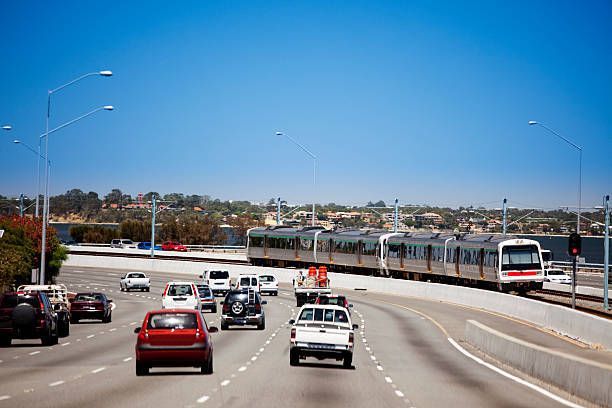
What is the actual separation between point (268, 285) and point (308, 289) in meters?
12.0

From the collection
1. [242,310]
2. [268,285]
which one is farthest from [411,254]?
[242,310]

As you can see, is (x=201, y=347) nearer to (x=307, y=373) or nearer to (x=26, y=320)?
(x=307, y=373)

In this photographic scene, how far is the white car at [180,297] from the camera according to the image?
133 ft

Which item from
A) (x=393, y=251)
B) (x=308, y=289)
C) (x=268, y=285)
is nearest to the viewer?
(x=308, y=289)

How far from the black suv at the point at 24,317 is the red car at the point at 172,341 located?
369 inches

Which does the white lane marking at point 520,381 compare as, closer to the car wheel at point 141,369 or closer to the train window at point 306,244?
the car wheel at point 141,369

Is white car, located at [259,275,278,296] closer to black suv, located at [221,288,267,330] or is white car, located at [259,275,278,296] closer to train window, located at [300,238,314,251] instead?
train window, located at [300,238,314,251]

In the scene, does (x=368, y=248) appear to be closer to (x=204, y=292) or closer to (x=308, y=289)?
(x=308, y=289)

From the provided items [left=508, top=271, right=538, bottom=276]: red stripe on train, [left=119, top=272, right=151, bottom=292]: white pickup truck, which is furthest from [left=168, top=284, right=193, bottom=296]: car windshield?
[left=119, top=272, right=151, bottom=292]: white pickup truck

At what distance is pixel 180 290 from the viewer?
139 ft

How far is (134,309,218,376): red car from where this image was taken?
2127 centimetres

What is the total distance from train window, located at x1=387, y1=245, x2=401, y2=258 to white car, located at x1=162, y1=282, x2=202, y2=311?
31270mm

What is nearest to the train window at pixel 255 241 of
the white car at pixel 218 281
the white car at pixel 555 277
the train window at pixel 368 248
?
the train window at pixel 368 248

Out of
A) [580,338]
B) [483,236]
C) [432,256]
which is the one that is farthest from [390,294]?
[580,338]
